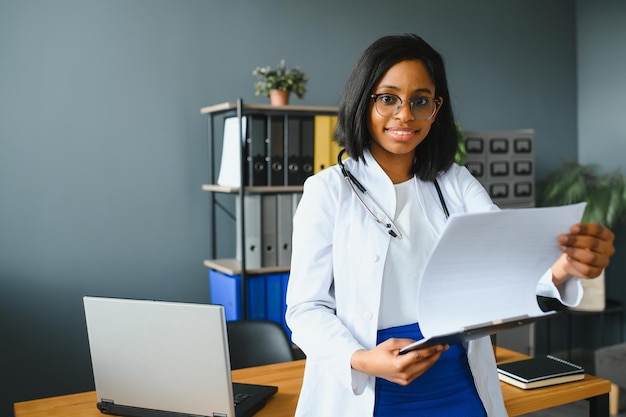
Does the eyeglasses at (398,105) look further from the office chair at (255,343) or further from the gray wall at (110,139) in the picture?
the gray wall at (110,139)

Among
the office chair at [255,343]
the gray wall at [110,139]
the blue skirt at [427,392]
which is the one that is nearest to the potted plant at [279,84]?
the gray wall at [110,139]

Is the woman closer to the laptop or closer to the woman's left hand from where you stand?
the woman's left hand

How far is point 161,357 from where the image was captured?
4.84ft

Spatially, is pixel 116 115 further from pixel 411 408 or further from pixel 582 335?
pixel 582 335

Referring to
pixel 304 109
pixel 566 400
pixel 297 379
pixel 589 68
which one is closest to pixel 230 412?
pixel 297 379

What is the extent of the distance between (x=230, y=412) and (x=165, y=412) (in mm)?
168

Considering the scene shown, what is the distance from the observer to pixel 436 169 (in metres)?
1.38

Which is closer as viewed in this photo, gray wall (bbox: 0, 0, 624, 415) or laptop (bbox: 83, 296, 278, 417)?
laptop (bbox: 83, 296, 278, 417)

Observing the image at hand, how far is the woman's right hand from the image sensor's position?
1.09m

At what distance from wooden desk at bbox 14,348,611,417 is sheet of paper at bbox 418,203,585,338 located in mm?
644

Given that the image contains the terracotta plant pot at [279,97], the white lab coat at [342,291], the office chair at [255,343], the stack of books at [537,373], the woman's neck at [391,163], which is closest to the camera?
the white lab coat at [342,291]

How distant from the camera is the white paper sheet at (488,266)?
1.04 meters

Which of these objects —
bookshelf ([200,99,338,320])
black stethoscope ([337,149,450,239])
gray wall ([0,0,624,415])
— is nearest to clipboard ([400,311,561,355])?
black stethoscope ([337,149,450,239])

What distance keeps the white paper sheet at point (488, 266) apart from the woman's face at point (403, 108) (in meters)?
0.31
